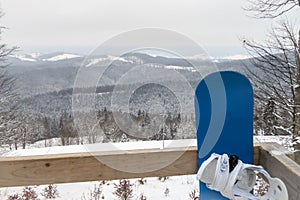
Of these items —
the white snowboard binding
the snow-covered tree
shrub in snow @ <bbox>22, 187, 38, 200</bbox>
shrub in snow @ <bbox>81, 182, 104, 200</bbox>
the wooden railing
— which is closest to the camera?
the white snowboard binding

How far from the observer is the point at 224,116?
3.45 feet

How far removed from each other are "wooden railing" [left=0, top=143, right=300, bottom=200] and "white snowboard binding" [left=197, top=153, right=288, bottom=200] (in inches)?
4.1

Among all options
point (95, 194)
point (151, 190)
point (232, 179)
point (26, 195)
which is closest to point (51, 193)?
point (26, 195)

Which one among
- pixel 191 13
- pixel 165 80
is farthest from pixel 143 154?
pixel 191 13

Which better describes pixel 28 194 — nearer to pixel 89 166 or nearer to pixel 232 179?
pixel 89 166

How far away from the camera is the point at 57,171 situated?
0.99m

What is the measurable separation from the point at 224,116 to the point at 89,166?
1.45ft

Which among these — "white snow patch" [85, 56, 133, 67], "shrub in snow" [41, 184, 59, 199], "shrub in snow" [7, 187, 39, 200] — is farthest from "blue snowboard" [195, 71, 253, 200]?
"shrub in snow" [41, 184, 59, 199]

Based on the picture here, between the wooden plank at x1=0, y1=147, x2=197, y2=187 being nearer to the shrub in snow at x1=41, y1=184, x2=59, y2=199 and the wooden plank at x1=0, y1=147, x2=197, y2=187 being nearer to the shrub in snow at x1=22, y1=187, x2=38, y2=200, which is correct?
the shrub in snow at x1=22, y1=187, x2=38, y2=200

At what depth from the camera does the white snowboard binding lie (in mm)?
821

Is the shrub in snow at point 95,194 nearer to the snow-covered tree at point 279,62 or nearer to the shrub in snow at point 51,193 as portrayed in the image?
the shrub in snow at point 51,193

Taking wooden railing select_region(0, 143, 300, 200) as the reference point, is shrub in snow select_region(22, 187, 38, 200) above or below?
below

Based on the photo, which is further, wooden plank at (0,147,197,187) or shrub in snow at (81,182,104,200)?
shrub in snow at (81,182,104,200)

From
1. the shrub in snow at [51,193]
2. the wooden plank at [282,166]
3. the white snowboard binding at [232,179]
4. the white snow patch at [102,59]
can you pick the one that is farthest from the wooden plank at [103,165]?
the shrub in snow at [51,193]
